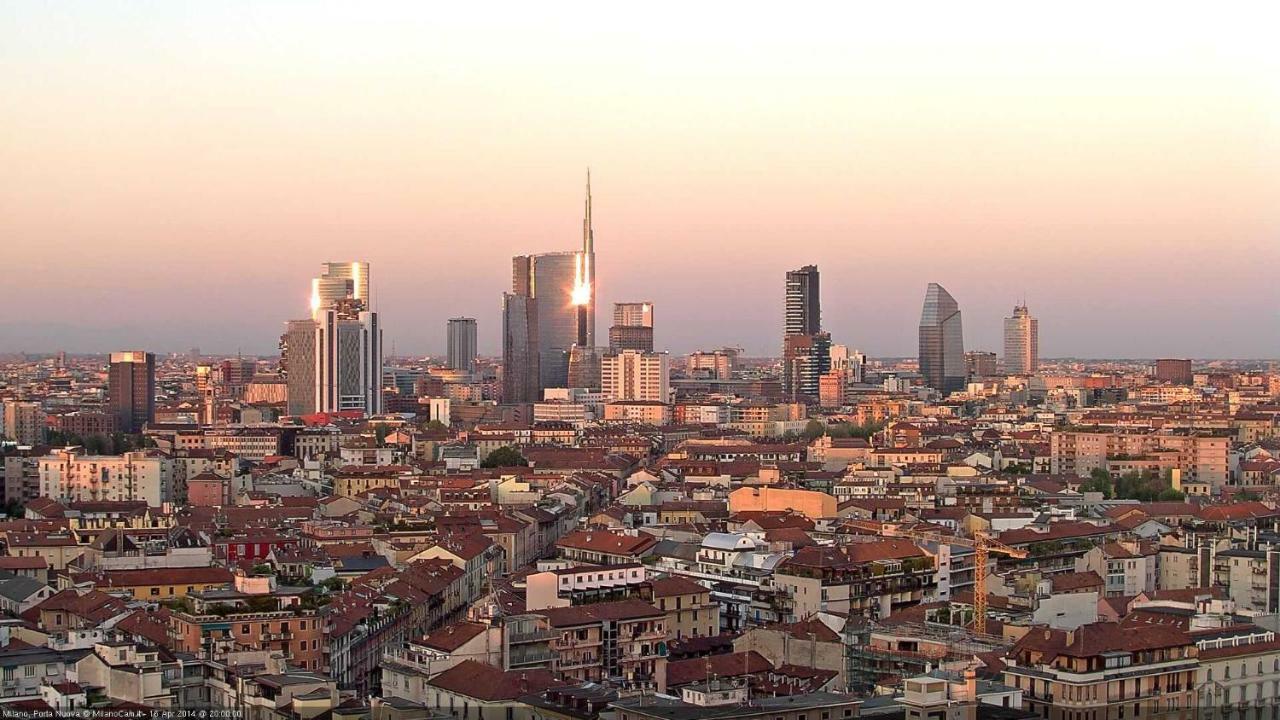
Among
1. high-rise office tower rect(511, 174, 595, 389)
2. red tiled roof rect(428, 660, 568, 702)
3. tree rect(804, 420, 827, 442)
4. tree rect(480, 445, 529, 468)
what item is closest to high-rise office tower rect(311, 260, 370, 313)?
high-rise office tower rect(511, 174, 595, 389)

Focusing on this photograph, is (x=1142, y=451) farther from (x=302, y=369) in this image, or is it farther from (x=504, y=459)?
(x=302, y=369)

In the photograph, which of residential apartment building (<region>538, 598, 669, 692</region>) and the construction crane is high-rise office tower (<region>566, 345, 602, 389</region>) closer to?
the construction crane

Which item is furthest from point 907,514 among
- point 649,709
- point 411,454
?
point 411,454

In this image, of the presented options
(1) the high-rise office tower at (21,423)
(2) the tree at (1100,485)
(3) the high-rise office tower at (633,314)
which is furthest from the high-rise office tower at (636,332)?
(2) the tree at (1100,485)

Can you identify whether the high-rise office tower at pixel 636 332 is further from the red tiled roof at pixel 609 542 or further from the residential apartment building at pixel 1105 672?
the residential apartment building at pixel 1105 672

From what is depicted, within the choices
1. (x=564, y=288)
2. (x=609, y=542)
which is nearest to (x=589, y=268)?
(x=564, y=288)

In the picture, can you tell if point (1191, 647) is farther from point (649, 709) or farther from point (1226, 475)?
point (1226, 475)
